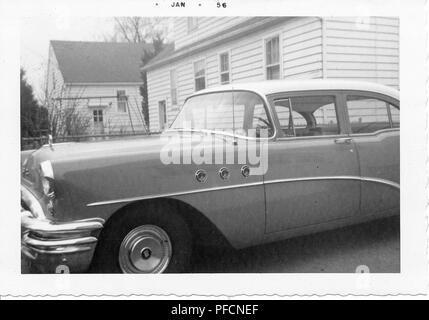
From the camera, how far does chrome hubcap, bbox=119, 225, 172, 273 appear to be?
146 cm

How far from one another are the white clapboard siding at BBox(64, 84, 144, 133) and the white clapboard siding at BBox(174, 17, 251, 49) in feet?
1.15

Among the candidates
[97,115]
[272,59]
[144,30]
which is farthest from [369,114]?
[97,115]

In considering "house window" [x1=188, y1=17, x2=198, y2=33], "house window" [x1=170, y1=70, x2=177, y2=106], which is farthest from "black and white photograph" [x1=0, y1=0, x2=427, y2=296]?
"house window" [x1=170, y1=70, x2=177, y2=106]

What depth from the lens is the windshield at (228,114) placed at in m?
1.68

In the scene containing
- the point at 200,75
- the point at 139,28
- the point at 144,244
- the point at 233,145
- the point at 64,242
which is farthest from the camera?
the point at 200,75

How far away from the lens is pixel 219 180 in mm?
1527

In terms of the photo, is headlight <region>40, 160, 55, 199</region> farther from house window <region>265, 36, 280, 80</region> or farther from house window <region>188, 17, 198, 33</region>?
house window <region>265, 36, 280, 80</region>

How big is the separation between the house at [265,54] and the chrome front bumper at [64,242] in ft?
2.00

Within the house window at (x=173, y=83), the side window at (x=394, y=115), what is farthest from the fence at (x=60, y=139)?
the side window at (x=394, y=115)

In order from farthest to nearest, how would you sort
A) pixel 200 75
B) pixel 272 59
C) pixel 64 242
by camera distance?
pixel 272 59 < pixel 200 75 < pixel 64 242

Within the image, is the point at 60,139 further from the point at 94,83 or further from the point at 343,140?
the point at 343,140

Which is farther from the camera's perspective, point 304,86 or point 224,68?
point 224,68

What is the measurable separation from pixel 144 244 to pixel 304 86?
40.6 inches

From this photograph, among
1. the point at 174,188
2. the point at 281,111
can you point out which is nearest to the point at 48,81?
the point at 174,188
